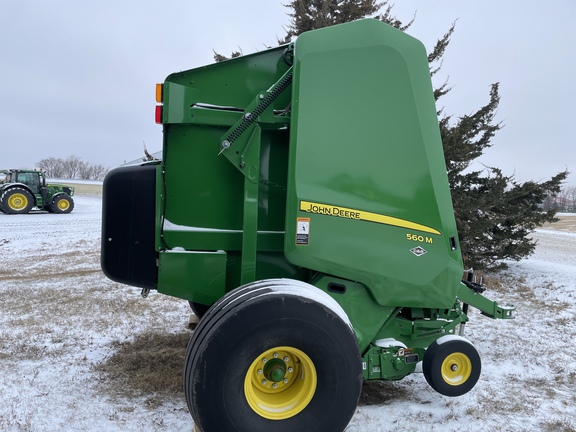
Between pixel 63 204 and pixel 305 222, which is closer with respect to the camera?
pixel 305 222

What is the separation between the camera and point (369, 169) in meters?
2.88

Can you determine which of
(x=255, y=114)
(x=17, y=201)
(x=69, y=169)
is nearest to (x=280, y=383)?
(x=255, y=114)

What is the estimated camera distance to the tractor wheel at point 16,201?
20.2m

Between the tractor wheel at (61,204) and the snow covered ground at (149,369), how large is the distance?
16348 mm

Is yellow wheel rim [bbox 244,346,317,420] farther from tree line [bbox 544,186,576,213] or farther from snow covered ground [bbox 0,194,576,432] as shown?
tree line [bbox 544,186,576,213]

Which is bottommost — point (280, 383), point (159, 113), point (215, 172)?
point (280, 383)

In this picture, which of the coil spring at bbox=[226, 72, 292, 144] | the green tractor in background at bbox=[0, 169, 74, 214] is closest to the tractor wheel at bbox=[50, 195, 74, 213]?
the green tractor in background at bbox=[0, 169, 74, 214]

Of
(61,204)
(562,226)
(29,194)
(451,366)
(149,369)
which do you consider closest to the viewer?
(451,366)

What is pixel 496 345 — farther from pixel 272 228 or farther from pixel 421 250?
pixel 272 228

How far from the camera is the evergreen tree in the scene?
28.9 feet

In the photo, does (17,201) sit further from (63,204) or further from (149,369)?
(149,369)

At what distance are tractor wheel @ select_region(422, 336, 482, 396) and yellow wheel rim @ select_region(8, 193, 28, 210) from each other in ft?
73.9

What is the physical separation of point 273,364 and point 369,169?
4.65ft

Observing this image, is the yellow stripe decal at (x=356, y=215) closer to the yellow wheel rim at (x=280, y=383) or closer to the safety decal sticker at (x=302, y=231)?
the safety decal sticker at (x=302, y=231)
